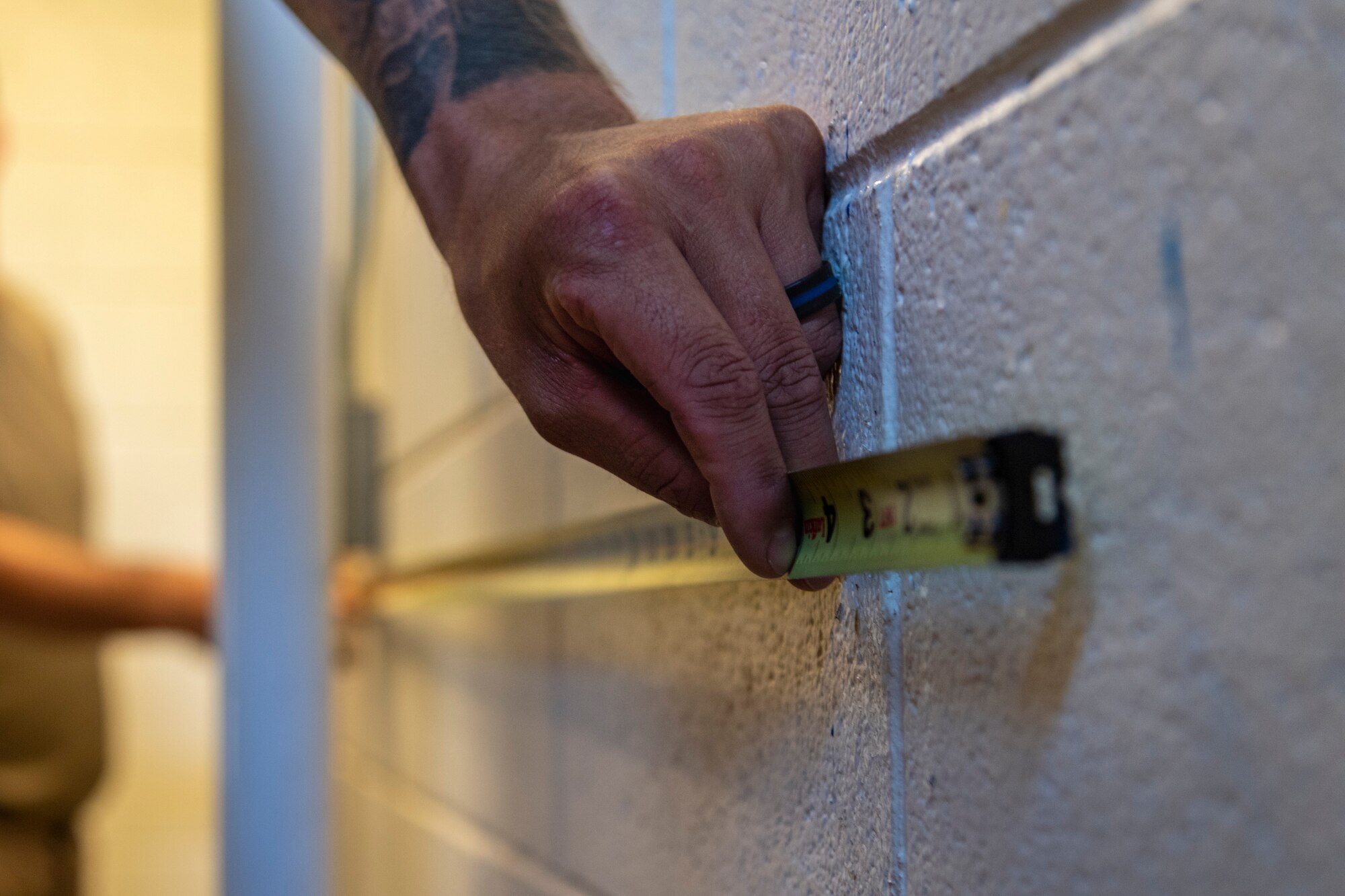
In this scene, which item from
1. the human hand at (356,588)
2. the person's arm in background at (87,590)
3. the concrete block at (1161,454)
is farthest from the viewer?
the human hand at (356,588)

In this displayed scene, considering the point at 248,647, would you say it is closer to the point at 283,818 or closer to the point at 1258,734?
the point at 283,818

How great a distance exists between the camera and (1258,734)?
26 centimetres

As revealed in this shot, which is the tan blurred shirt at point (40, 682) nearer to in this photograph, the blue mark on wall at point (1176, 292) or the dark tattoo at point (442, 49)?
the dark tattoo at point (442, 49)

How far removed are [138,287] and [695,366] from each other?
2734 mm

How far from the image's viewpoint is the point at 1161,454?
0.29 meters

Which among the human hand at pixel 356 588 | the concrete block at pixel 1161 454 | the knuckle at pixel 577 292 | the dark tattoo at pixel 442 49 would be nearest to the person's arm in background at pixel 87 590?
the human hand at pixel 356 588

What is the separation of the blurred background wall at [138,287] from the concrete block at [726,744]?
2.14 metres

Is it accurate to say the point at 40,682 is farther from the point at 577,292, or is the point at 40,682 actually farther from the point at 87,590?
the point at 577,292

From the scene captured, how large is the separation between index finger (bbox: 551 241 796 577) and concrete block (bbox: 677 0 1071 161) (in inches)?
4.1

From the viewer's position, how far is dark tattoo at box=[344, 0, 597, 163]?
50 cm

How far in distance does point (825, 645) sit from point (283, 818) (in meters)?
0.95

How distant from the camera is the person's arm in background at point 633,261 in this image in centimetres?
39

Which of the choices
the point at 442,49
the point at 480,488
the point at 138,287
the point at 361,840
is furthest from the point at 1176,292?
the point at 138,287

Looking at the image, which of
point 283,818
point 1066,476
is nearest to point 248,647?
point 283,818
